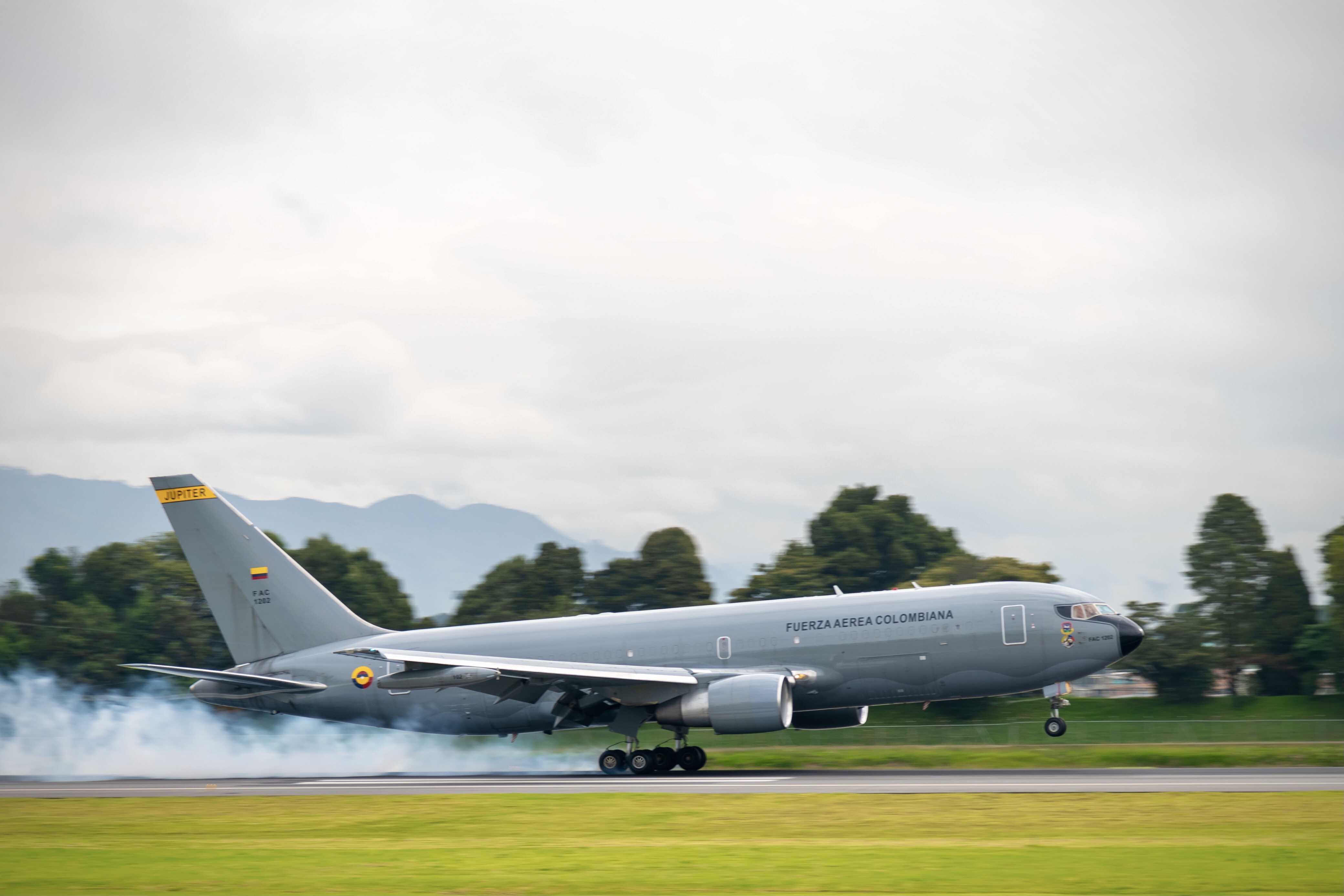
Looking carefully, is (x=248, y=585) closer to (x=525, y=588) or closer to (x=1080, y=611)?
(x=1080, y=611)

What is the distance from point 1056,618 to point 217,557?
23.9 metres

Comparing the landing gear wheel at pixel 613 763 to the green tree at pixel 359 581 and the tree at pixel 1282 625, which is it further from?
the tree at pixel 1282 625

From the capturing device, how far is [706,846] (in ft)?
57.2

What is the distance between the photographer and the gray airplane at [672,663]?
102 feet

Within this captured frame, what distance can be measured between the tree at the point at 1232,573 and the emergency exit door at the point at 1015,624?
46.6 meters

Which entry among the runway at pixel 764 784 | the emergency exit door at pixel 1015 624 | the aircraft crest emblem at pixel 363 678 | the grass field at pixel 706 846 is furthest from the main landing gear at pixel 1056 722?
the aircraft crest emblem at pixel 363 678

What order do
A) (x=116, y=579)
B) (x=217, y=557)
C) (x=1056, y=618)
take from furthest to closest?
(x=116, y=579), (x=217, y=557), (x=1056, y=618)

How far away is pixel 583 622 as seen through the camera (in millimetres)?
35281

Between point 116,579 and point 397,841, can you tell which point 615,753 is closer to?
point 397,841

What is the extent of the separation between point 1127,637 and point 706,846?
57.2ft

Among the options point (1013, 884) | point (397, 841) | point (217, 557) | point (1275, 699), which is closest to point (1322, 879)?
point (1013, 884)

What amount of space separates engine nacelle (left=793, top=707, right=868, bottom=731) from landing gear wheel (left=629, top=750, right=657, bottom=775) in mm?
4111

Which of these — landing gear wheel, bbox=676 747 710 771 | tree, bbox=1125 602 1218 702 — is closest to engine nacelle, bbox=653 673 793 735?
landing gear wheel, bbox=676 747 710 771

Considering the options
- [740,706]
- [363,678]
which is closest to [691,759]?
[740,706]
